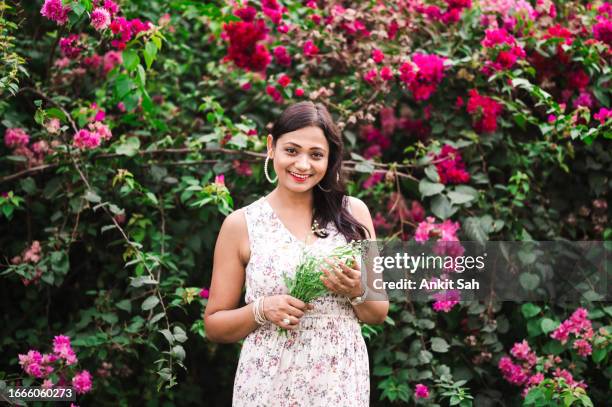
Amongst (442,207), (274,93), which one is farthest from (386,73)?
(442,207)

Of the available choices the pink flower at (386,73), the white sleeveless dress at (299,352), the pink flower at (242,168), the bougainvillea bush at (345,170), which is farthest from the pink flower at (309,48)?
the white sleeveless dress at (299,352)

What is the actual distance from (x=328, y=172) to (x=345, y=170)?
2.99 feet

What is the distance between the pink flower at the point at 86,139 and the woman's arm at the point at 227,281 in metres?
0.95

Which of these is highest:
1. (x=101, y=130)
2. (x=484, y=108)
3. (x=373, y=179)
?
(x=484, y=108)

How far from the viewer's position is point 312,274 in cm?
207

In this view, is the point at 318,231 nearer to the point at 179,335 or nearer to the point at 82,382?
the point at 179,335

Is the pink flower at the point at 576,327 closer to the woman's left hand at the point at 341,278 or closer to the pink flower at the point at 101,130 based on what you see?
the woman's left hand at the point at 341,278

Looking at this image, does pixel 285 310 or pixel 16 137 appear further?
pixel 16 137

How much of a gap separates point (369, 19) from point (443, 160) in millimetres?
895

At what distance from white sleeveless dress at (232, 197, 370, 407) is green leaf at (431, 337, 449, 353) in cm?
83

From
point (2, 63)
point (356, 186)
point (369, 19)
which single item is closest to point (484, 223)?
point (356, 186)

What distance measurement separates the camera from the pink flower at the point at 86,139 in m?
2.90

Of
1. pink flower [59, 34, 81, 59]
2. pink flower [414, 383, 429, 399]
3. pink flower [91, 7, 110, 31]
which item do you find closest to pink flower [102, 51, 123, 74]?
pink flower [59, 34, 81, 59]

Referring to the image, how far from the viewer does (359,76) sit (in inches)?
136
